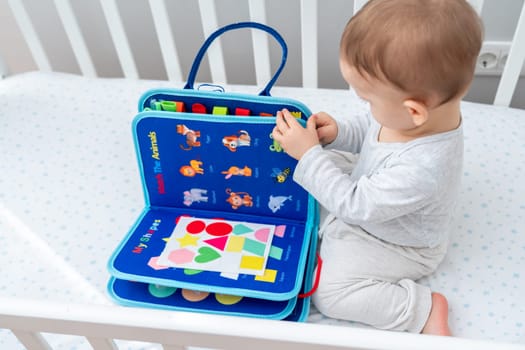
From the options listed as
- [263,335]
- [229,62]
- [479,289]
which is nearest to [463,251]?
[479,289]

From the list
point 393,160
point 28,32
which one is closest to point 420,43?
point 393,160

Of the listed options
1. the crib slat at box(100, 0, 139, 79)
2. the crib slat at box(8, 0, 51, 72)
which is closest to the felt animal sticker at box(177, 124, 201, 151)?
the crib slat at box(100, 0, 139, 79)

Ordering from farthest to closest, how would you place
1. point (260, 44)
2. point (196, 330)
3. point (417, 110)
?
1. point (260, 44)
2. point (417, 110)
3. point (196, 330)

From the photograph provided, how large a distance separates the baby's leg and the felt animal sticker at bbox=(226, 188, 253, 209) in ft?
0.51

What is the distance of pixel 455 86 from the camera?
2.03 feet

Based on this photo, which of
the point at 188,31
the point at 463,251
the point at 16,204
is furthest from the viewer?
the point at 188,31

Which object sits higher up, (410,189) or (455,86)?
(455,86)

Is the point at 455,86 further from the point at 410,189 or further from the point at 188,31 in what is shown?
the point at 188,31

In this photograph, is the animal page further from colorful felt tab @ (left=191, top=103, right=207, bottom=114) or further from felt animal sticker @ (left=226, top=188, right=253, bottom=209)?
colorful felt tab @ (left=191, top=103, right=207, bottom=114)

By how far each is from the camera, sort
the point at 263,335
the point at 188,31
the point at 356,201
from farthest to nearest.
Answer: the point at 188,31 → the point at 356,201 → the point at 263,335

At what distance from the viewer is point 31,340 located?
597 mm

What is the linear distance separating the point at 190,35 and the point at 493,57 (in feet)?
2.34

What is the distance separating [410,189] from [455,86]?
→ 0.49 feet

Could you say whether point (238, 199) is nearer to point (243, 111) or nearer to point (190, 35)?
point (243, 111)
